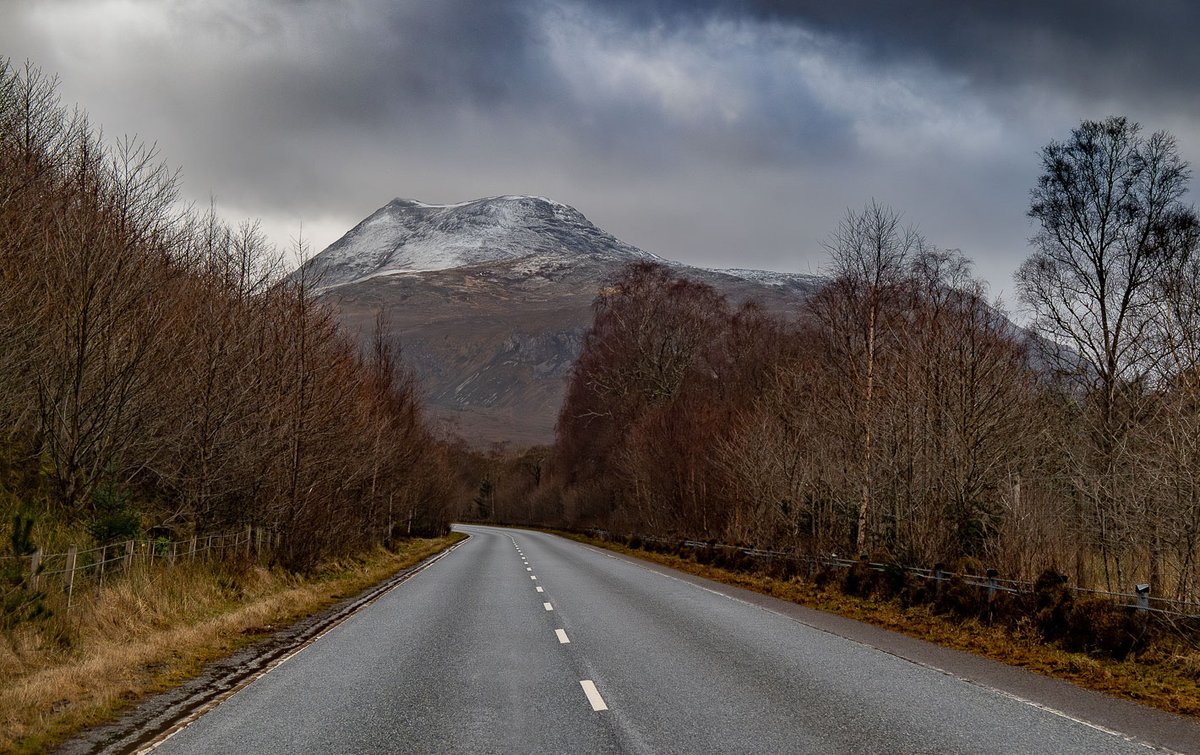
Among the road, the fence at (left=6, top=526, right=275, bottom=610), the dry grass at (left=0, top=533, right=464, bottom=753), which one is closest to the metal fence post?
the road

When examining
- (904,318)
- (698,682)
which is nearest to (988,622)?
(698,682)

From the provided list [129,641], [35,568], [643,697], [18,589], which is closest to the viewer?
[643,697]

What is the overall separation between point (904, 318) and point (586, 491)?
4527cm

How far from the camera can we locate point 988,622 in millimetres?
14117

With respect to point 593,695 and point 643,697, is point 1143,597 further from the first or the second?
point 593,695

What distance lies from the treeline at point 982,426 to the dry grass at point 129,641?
12548 mm

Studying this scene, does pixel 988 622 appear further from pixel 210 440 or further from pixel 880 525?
pixel 210 440

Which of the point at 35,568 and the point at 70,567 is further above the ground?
the point at 35,568

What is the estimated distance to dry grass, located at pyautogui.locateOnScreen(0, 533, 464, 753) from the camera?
7.64m

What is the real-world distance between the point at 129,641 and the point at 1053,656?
12.5 m

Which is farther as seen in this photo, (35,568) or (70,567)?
(70,567)

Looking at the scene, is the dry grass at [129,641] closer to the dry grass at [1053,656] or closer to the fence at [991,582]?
the dry grass at [1053,656]

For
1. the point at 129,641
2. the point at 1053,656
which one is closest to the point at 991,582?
the point at 1053,656

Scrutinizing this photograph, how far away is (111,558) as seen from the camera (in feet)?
46.5
